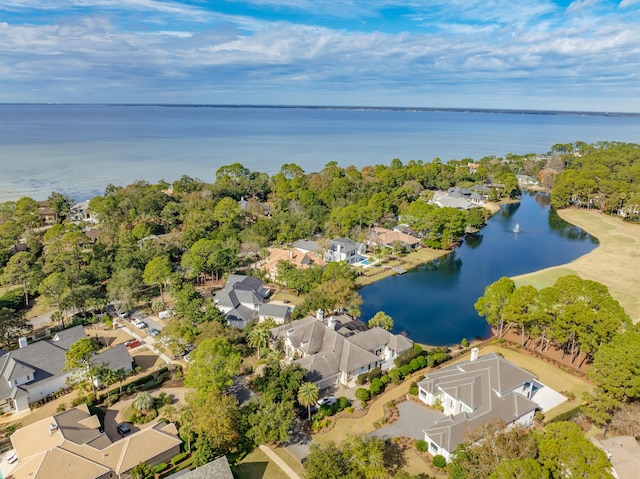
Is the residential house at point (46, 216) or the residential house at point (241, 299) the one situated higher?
the residential house at point (241, 299)

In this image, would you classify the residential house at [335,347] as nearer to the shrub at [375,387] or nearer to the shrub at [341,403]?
the shrub at [375,387]

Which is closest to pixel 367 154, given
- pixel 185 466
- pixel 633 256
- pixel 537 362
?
pixel 633 256

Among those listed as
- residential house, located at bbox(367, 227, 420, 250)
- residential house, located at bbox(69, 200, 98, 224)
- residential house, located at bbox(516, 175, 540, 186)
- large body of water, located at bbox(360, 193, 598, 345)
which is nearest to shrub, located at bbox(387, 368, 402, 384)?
large body of water, located at bbox(360, 193, 598, 345)

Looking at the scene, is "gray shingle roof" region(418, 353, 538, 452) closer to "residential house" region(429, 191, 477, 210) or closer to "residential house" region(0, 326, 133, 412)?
"residential house" region(0, 326, 133, 412)

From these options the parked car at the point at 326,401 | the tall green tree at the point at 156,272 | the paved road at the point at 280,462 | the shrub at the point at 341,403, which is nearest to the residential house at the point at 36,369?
the tall green tree at the point at 156,272

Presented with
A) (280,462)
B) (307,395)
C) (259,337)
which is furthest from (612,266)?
(280,462)

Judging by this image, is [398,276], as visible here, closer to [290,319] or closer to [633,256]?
[290,319]
